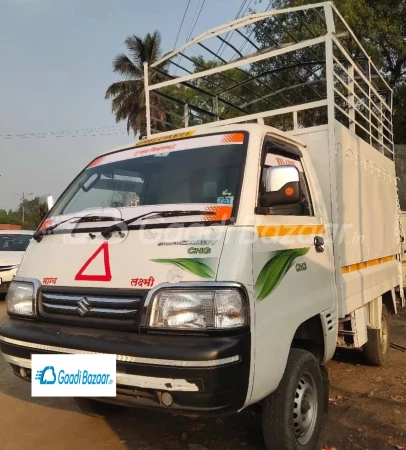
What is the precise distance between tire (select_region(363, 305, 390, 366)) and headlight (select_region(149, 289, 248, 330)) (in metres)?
3.16

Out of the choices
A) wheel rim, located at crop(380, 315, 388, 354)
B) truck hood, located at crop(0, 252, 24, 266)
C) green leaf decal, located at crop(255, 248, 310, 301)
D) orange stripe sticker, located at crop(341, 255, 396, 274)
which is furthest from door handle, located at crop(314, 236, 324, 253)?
truck hood, located at crop(0, 252, 24, 266)

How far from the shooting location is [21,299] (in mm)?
3086

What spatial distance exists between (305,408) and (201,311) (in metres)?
1.23

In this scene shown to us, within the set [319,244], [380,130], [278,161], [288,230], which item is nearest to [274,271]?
[288,230]

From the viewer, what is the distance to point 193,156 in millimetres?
3352

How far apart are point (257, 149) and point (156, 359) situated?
58.8 inches

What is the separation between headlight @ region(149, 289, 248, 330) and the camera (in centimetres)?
248

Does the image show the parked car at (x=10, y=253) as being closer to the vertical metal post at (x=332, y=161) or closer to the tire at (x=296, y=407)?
the vertical metal post at (x=332, y=161)

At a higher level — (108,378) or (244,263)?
(244,263)

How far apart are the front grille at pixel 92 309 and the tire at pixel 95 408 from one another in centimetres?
121

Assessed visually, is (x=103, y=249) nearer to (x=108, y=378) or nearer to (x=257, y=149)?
(x=108, y=378)

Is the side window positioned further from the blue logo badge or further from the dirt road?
the blue logo badge

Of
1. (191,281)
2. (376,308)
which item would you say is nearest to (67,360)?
(191,281)

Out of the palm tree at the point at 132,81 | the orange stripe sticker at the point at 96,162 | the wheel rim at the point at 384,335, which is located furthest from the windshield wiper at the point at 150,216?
the palm tree at the point at 132,81
